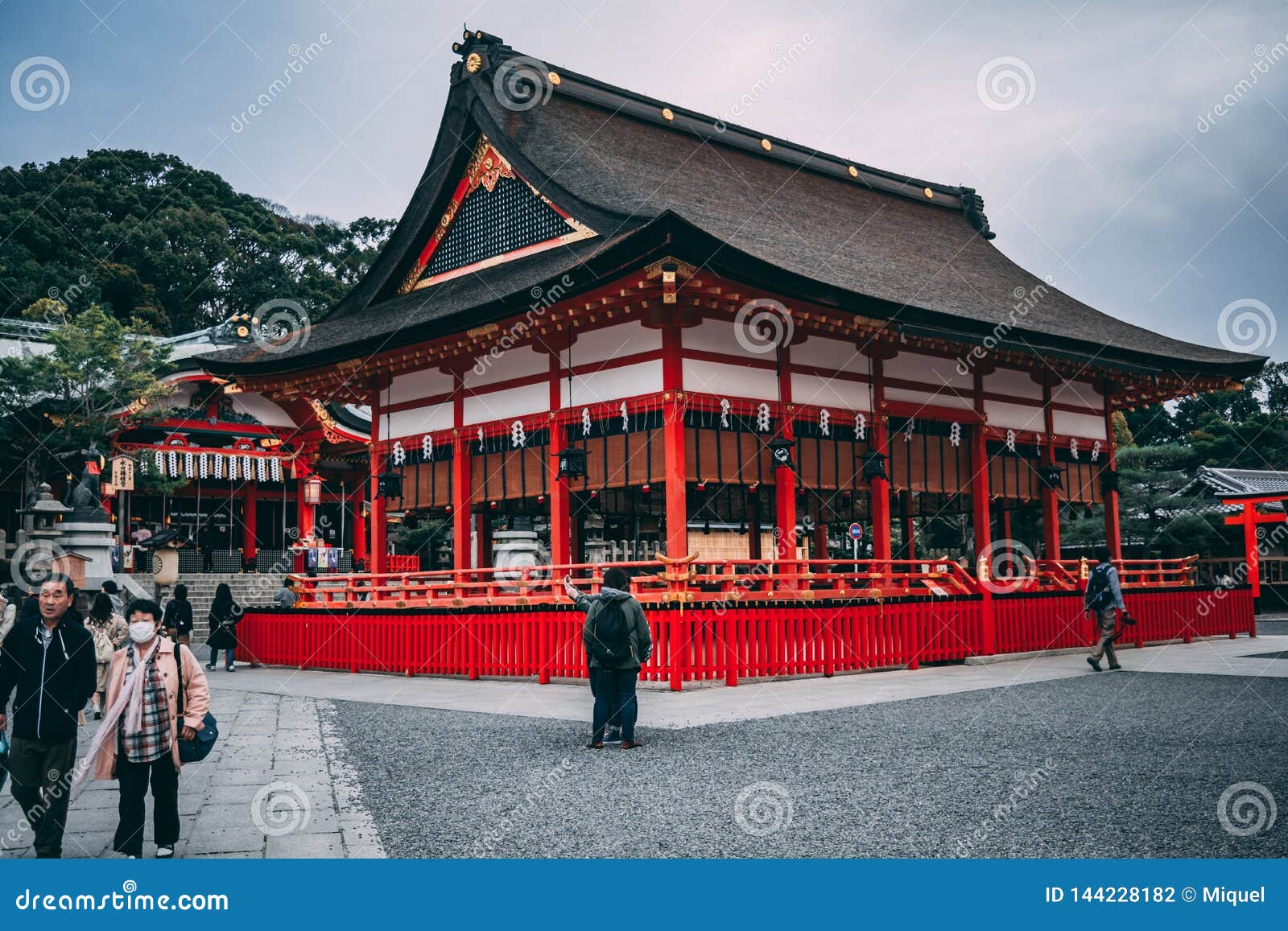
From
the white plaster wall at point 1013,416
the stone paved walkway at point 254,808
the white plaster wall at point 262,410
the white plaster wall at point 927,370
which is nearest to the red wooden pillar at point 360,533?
the white plaster wall at point 262,410

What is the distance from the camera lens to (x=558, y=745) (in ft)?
26.9

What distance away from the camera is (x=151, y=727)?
200 inches

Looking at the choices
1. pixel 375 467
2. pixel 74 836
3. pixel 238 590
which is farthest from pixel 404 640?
pixel 238 590

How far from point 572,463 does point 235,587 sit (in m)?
16.0

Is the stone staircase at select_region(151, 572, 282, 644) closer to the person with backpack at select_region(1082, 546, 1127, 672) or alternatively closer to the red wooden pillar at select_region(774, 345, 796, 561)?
the red wooden pillar at select_region(774, 345, 796, 561)

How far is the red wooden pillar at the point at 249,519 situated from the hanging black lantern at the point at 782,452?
2117cm

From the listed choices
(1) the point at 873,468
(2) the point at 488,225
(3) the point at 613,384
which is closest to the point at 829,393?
(1) the point at 873,468

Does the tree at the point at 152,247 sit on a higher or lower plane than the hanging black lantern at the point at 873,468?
higher

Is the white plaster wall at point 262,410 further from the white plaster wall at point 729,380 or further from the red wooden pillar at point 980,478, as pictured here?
the red wooden pillar at point 980,478

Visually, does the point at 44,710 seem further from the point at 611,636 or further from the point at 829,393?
the point at 829,393

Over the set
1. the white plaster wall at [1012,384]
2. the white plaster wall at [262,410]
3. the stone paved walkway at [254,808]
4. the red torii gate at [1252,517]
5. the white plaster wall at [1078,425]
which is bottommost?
the stone paved walkway at [254,808]

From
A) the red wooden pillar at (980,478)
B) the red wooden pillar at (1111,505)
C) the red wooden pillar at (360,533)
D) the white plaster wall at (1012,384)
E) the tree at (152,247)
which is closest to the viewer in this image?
the red wooden pillar at (980,478)

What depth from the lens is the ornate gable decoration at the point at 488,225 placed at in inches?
637

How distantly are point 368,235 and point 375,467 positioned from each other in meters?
42.1
